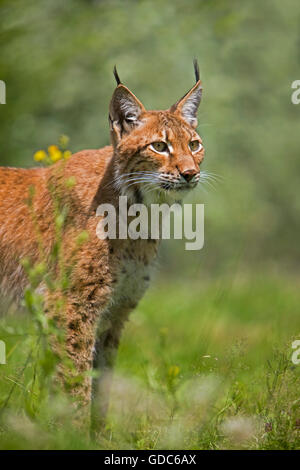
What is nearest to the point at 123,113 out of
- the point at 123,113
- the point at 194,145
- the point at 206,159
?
the point at 123,113

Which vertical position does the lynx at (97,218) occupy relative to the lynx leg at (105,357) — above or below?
above

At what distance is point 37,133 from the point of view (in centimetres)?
721

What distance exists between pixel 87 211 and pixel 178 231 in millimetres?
3108

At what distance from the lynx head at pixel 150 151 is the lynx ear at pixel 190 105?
0.11 m

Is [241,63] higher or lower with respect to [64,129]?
higher

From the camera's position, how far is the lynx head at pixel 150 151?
358 cm

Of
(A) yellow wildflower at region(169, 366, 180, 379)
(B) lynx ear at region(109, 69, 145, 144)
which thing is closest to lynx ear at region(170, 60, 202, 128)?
(B) lynx ear at region(109, 69, 145, 144)

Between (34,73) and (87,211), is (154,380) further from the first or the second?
(34,73)

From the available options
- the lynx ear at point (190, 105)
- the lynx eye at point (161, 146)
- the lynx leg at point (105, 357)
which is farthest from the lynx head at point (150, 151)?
the lynx leg at point (105, 357)

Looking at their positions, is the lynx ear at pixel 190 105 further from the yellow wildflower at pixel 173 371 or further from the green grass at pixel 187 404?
the yellow wildflower at pixel 173 371

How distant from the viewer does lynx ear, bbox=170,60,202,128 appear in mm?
3908
